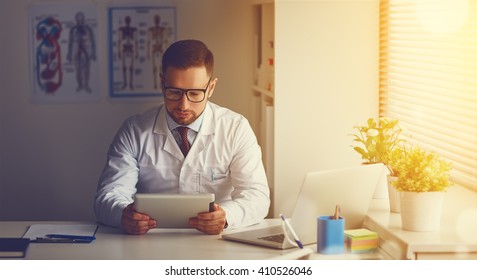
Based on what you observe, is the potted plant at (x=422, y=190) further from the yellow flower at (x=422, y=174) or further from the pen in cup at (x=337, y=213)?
the pen in cup at (x=337, y=213)

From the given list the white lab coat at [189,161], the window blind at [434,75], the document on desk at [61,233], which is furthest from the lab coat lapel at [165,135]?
the window blind at [434,75]

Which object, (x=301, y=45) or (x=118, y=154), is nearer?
(x=118, y=154)

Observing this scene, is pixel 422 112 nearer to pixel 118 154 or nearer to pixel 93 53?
pixel 118 154

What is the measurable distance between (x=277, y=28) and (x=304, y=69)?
0.76ft

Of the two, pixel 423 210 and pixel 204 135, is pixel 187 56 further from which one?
pixel 423 210

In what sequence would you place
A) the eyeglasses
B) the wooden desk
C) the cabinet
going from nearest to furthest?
the wooden desk
the eyeglasses
the cabinet

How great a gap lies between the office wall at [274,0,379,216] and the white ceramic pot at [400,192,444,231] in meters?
1.45

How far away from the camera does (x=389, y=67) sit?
3740mm

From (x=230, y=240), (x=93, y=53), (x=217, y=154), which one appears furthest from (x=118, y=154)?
(x=93, y=53)

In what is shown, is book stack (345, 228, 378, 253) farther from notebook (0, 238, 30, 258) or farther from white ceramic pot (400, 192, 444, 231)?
notebook (0, 238, 30, 258)

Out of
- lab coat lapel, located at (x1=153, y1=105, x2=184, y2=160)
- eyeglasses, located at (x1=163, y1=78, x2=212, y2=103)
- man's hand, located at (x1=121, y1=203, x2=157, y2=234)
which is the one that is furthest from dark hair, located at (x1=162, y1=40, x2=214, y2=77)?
man's hand, located at (x1=121, y1=203, x2=157, y2=234)

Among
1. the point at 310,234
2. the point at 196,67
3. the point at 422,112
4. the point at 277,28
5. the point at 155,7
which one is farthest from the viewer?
the point at 155,7

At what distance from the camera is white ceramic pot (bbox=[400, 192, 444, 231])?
7.55 feet

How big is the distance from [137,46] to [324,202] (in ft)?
8.32
